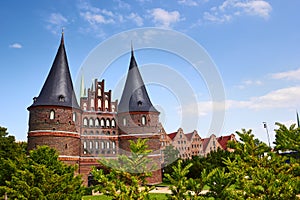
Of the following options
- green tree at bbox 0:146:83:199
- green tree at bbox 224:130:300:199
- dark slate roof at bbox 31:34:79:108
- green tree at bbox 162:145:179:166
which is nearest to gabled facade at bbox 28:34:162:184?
dark slate roof at bbox 31:34:79:108

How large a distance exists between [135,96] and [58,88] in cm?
1039

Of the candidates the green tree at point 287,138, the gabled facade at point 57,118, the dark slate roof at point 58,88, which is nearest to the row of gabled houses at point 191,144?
the gabled facade at point 57,118

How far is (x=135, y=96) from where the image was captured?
37.9 meters

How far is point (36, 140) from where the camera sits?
100 feet

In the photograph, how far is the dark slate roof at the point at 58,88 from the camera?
3170 cm

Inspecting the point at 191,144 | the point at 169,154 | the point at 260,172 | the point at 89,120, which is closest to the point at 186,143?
the point at 191,144

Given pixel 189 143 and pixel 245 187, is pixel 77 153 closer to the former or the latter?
pixel 245 187

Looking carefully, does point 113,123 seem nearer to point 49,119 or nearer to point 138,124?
point 138,124

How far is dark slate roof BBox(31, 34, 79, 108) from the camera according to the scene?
31.7m

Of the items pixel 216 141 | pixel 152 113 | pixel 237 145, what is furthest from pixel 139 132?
pixel 216 141

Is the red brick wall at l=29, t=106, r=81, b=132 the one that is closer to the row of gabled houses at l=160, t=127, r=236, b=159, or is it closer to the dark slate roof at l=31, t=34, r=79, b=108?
the dark slate roof at l=31, t=34, r=79, b=108

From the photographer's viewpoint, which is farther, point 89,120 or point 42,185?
point 89,120

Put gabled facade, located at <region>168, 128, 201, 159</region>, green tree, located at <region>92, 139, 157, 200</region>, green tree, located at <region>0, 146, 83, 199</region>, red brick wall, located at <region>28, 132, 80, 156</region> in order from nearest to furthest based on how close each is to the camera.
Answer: green tree, located at <region>92, 139, 157, 200</region>, green tree, located at <region>0, 146, 83, 199</region>, red brick wall, located at <region>28, 132, 80, 156</region>, gabled facade, located at <region>168, 128, 201, 159</region>

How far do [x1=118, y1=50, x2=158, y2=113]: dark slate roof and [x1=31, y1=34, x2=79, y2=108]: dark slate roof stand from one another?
695 cm
